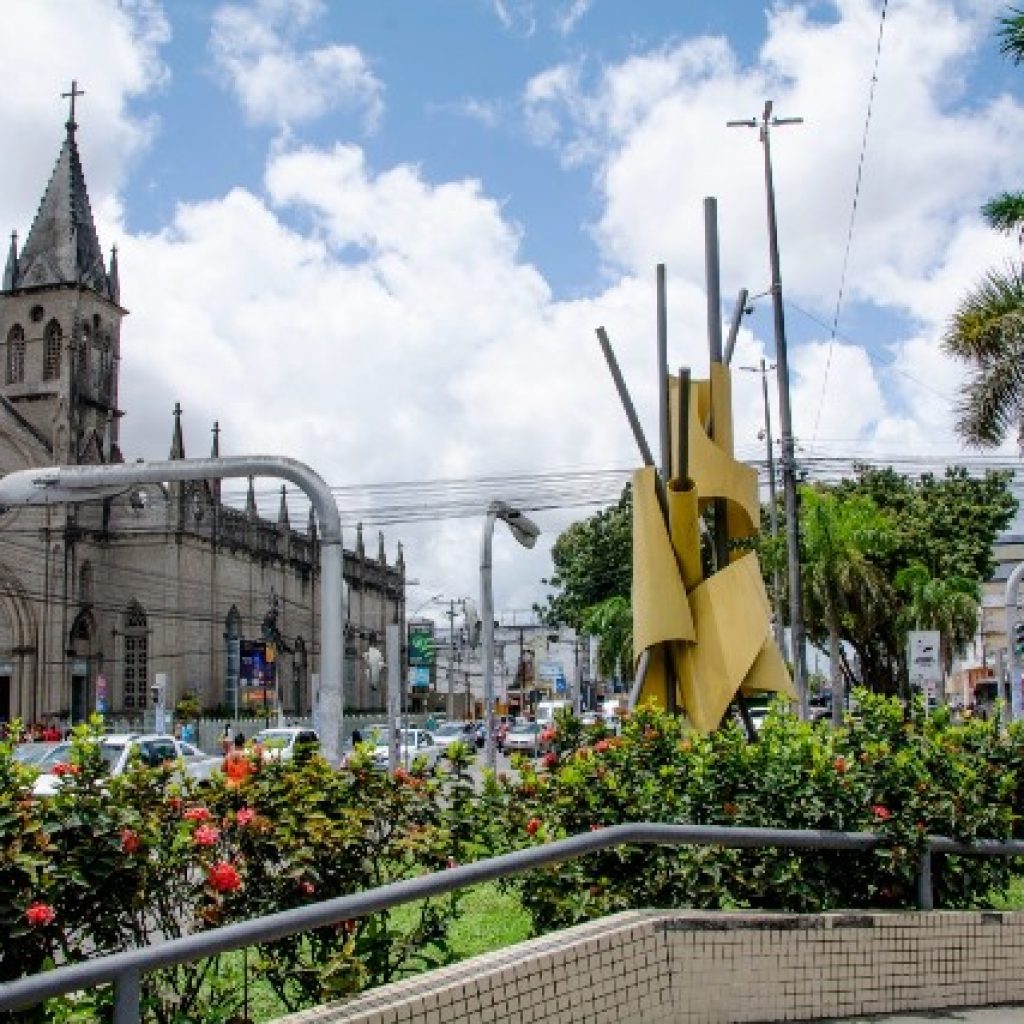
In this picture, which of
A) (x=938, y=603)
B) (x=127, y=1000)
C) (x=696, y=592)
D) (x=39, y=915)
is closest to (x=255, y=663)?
(x=938, y=603)

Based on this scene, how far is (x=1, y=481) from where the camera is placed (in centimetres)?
1278

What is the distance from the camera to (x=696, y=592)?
41.8ft

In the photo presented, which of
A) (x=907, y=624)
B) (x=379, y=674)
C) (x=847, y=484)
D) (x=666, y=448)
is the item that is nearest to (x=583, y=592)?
(x=847, y=484)

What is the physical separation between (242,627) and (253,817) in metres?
63.0

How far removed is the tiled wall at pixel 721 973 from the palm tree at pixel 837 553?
98.1ft

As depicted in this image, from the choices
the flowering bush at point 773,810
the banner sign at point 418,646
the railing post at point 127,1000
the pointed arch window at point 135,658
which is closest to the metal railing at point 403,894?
the railing post at point 127,1000

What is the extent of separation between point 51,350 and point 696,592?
187 ft

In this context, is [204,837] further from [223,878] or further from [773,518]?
[773,518]

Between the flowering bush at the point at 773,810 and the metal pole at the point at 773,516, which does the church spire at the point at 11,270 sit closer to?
the metal pole at the point at 773,516

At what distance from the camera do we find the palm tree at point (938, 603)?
38.0 meters

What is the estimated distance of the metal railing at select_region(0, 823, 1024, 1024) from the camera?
140 inches

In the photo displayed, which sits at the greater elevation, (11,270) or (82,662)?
(11,270)

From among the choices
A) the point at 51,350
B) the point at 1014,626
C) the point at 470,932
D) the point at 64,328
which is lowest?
the point at 470,932

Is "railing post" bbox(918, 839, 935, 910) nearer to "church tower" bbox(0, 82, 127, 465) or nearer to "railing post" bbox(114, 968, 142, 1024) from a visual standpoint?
"railing post" bbox(114, 968, 142, 1024)
